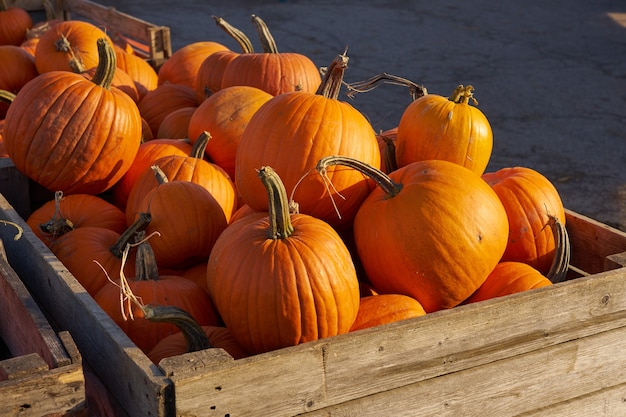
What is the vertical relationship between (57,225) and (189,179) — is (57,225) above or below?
below

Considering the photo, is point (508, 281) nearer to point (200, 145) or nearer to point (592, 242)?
point (592, 242)

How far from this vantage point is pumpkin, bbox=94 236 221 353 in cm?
201

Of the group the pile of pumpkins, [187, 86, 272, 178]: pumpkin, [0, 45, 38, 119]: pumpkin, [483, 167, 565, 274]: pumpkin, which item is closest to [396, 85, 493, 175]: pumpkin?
the pile of pumpkins

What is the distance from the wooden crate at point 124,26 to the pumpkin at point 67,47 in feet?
0.48

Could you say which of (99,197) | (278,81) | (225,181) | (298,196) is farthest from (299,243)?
(278,81)

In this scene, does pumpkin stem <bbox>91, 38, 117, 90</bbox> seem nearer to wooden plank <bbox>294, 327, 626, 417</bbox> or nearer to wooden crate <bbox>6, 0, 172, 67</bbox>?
wooden crate <bbox>6, 0, 172, 67</bbox>

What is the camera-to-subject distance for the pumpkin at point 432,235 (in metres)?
1.98

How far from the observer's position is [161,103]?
351 cm

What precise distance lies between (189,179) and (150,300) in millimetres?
585

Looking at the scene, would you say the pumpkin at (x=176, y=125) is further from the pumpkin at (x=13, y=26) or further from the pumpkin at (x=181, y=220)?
the pumpkin at (x=13, y=26)

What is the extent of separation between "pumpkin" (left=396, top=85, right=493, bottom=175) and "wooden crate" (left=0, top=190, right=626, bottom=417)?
1.69 feet

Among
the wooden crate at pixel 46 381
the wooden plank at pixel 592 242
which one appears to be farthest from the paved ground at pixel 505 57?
the wooden crate at pixel 46 381

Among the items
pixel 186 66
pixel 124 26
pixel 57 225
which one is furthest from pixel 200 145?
pixel 124 26

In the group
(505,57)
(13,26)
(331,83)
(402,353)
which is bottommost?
(505,57)
